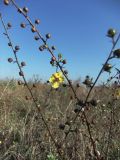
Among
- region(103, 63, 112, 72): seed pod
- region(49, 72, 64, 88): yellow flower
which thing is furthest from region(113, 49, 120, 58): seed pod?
region(49, 72, 64, 88): yellow flower

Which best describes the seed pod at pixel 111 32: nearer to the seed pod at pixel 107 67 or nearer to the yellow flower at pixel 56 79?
the seed pod at pixel 107 67

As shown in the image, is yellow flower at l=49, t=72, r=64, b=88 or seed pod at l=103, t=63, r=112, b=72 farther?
yellow flower at l=49, t=72, r=64, b=88

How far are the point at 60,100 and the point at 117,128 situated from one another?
4.95m

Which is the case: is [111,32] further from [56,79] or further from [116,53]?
[56,79]

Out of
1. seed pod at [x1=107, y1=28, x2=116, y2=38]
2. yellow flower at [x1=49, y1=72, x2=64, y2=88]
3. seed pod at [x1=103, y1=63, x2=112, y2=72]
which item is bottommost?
seed pod at [x1=103, y1=63, x2=112, y2=72]

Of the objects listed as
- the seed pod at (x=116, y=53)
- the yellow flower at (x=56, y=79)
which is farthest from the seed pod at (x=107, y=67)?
the yellow flower at (x=56, y=79)

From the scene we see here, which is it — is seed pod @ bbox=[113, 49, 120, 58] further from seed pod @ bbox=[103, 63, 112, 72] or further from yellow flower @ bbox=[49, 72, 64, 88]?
yellow flower @ bbox=[49, 72, 64, 88]

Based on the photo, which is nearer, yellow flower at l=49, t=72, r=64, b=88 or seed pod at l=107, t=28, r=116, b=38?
seed pod at l=107, t=28, r=116, b=38

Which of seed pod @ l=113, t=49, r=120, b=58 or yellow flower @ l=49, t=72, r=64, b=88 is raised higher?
yellow flower @ l=49, t=72, r=64, b=88

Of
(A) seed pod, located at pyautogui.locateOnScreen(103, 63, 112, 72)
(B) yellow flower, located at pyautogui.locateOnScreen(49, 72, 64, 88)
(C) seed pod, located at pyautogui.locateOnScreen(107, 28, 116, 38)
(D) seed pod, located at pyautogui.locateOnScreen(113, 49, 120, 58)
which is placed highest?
(B) yellow flower, located at pyautogui.locateOnScreen(49, 72, 64, 88)

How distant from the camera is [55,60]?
289cm

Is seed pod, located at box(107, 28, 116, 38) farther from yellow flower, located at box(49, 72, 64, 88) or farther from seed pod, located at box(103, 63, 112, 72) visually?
yellow flower, located at box(49, 72, 64, 88)

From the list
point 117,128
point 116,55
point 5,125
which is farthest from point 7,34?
point 5,125

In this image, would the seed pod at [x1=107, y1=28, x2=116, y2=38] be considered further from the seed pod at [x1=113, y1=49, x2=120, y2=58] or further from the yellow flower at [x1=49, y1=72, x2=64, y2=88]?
the yellow flower at [x1=49, y1=72, x2=64, y2=88]
